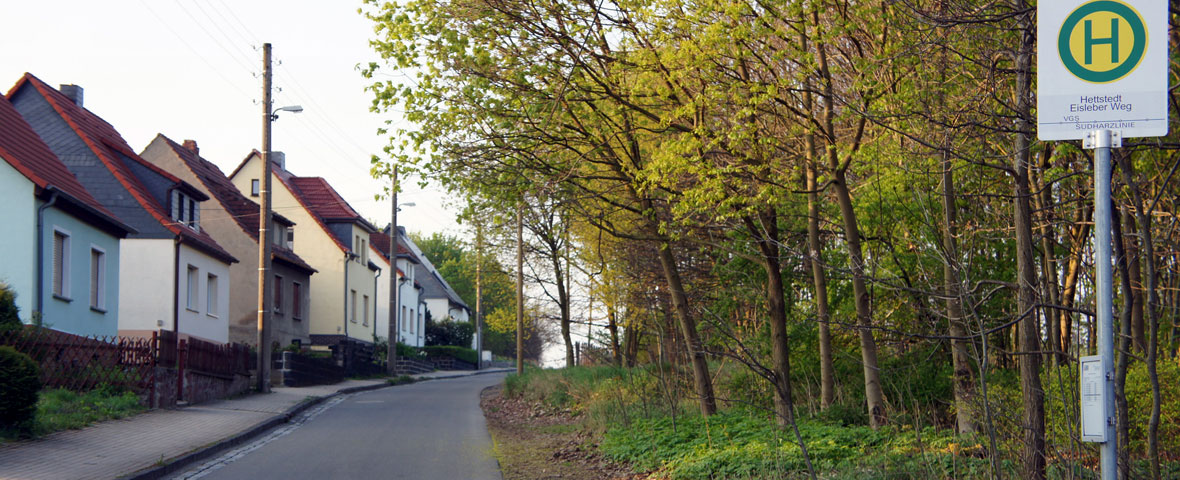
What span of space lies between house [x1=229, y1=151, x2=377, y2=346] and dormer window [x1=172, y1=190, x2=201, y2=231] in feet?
38.2

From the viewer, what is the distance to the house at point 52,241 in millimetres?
19125

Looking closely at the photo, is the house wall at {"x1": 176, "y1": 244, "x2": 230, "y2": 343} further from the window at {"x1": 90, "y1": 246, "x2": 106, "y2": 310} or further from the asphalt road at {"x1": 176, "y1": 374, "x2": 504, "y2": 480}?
the asphalt road at {"x1": 176, "y1": 374, "x2": 504, "y2": 480}

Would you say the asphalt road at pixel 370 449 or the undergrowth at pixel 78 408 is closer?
the asphalt road at pixel 370 449

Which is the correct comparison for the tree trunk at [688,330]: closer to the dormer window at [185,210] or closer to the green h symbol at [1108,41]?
the green h symbol at [1108,41]

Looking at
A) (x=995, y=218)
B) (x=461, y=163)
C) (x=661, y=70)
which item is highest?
(x=661, y=70)

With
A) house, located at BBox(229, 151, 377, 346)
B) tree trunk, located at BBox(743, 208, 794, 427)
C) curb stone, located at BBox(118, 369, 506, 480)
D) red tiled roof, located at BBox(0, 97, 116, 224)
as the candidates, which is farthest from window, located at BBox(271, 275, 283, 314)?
tree trunk, located at BBox(743, 208, 794, 427)

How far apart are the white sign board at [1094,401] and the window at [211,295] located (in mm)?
29643

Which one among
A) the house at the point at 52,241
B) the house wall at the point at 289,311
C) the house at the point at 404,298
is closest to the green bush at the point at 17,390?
the house at the point at 52,241

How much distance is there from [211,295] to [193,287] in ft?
5.35

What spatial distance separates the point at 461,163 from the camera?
40.4ft

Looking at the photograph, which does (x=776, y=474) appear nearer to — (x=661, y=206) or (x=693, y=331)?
(x=693, y=331)

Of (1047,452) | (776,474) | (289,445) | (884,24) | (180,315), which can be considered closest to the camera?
(1047,452)

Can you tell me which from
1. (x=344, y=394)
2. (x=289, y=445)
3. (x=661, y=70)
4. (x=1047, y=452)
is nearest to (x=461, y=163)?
(x=661, y=70)

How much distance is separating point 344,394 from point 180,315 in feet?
17.2
